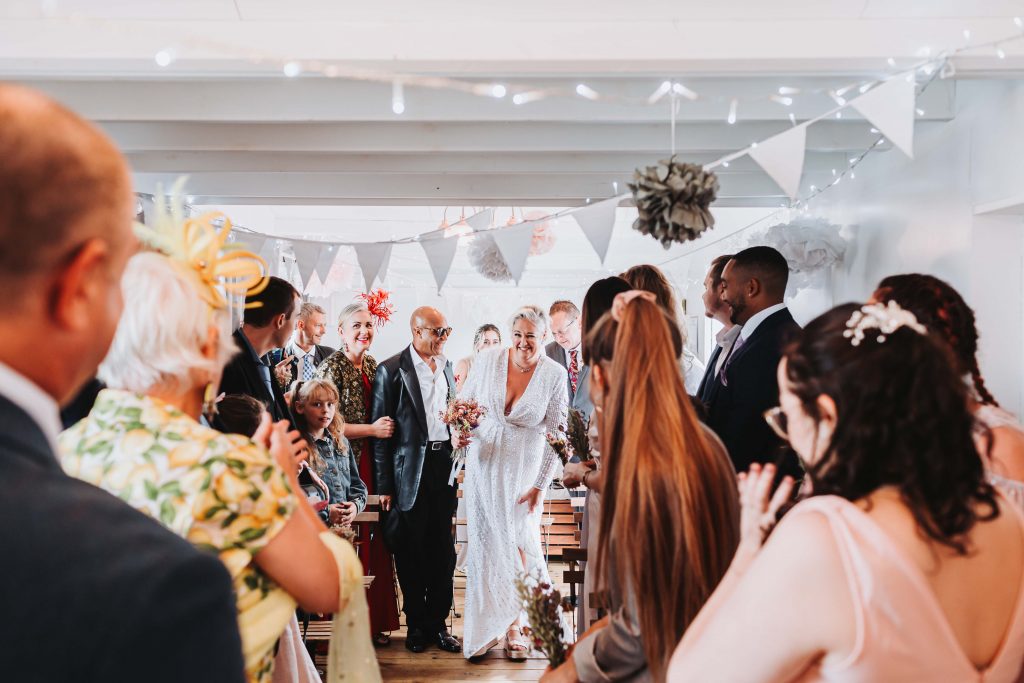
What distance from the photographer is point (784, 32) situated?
2742 mm

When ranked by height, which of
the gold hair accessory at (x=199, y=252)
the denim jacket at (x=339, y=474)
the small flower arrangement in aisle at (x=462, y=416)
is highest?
the gold hair accessory at (x=199, y=252)

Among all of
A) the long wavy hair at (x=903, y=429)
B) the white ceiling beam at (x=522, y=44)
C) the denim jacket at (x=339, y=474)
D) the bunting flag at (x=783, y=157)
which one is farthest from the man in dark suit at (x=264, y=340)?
the long wavy hair at (x=903, y=429)

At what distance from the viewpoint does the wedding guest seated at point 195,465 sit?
1282mm

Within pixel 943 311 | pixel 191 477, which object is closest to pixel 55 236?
pixel 191 477

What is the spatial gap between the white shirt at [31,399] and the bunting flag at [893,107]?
2.59 metres

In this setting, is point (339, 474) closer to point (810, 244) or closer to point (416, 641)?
point (416, 641)

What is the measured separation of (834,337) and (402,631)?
154 inches

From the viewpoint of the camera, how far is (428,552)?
4395mm

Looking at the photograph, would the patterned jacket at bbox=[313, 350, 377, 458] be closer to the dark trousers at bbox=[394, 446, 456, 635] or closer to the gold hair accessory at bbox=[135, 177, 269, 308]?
the dark trousers at bbox=[394, 446, 456, 635]

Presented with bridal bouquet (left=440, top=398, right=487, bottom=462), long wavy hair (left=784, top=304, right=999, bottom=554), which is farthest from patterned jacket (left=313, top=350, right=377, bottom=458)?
long wavy hair (left=784, top=304, right=999, bottom=554)

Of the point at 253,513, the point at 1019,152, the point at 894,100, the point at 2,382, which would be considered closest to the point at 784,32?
the point at 894,100

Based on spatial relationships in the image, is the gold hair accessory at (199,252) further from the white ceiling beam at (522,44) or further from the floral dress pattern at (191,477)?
the white ceiling beam at (522,44)

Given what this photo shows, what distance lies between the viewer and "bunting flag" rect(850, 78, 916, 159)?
8.58 feet

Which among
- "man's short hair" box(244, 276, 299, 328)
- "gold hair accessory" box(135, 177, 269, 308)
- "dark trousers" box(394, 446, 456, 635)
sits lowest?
"dark trousers" box(394, 446, 456, 635)
